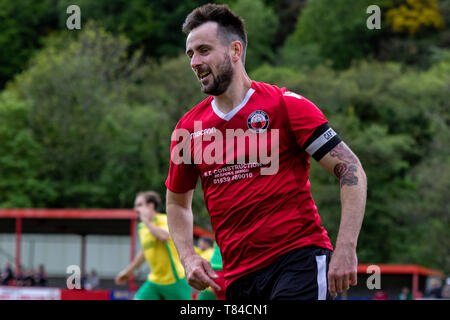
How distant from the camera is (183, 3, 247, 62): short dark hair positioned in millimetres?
4789

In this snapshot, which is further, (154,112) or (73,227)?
(154,112)

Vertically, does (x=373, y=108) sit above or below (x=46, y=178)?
above

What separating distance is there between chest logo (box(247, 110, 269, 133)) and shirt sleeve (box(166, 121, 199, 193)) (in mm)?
448

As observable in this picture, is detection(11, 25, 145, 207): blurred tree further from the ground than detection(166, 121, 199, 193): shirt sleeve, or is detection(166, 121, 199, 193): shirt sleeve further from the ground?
detection(11, 25, 145, 207): blurred tree

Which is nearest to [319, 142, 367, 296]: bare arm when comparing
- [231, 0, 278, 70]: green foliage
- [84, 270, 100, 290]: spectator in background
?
[84, 270, 100, 290]: spectator in background

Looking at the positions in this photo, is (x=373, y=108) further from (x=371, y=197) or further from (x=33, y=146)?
(x=33, y=146)

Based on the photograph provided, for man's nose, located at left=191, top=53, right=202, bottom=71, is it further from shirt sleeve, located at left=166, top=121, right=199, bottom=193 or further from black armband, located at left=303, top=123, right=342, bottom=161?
black armband, located at left=303, top=123, right=342, bottom=161

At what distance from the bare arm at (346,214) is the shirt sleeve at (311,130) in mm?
48

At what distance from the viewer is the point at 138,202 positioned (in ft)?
36.2

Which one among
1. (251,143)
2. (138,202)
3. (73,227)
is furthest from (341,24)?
(251,143)

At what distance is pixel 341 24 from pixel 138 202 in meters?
66.3

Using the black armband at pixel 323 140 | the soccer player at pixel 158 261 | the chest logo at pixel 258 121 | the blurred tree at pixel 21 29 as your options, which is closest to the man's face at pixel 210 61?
the chest logo at pixel 258 121

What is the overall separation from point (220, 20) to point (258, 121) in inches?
26.6

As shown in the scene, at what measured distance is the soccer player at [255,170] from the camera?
4.45 metres
